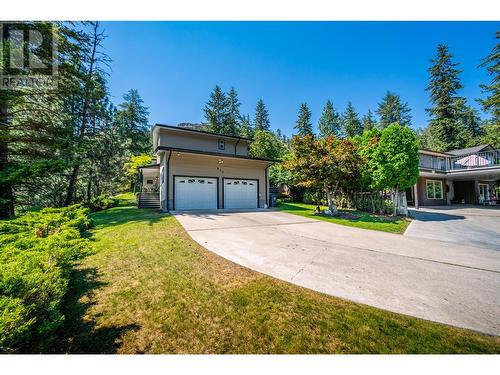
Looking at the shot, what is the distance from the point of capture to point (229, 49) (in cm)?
948

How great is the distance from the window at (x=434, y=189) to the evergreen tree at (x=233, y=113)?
93.7 feet

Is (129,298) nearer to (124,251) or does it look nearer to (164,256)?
(164,256)

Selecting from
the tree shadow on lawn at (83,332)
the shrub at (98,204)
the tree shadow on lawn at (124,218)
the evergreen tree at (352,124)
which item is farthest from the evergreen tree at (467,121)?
the shrub at (98,204)

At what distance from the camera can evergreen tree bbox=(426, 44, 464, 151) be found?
95.5ft

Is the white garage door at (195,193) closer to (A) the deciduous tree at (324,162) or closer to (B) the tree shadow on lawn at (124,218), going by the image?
(B) the tree shadow on lawn at (124,218)

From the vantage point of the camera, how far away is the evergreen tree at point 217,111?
36.9 meters

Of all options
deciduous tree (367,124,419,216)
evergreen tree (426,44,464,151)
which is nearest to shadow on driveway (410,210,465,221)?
deciduous tree (367,124,419,216)

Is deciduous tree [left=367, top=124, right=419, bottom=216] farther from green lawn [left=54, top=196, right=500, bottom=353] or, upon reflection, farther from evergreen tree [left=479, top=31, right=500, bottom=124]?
evergreen tree [left=479, top=31, right=500, bottom=124]

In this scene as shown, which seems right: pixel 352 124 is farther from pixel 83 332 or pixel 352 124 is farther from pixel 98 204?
pixel 83 332

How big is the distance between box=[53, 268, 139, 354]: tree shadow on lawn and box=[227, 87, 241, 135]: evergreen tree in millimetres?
35449

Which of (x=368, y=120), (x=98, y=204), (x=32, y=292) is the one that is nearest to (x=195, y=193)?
(x=98, y=204)

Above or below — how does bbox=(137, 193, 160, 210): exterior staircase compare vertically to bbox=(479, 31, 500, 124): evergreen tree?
below

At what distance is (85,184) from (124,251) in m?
21.7
